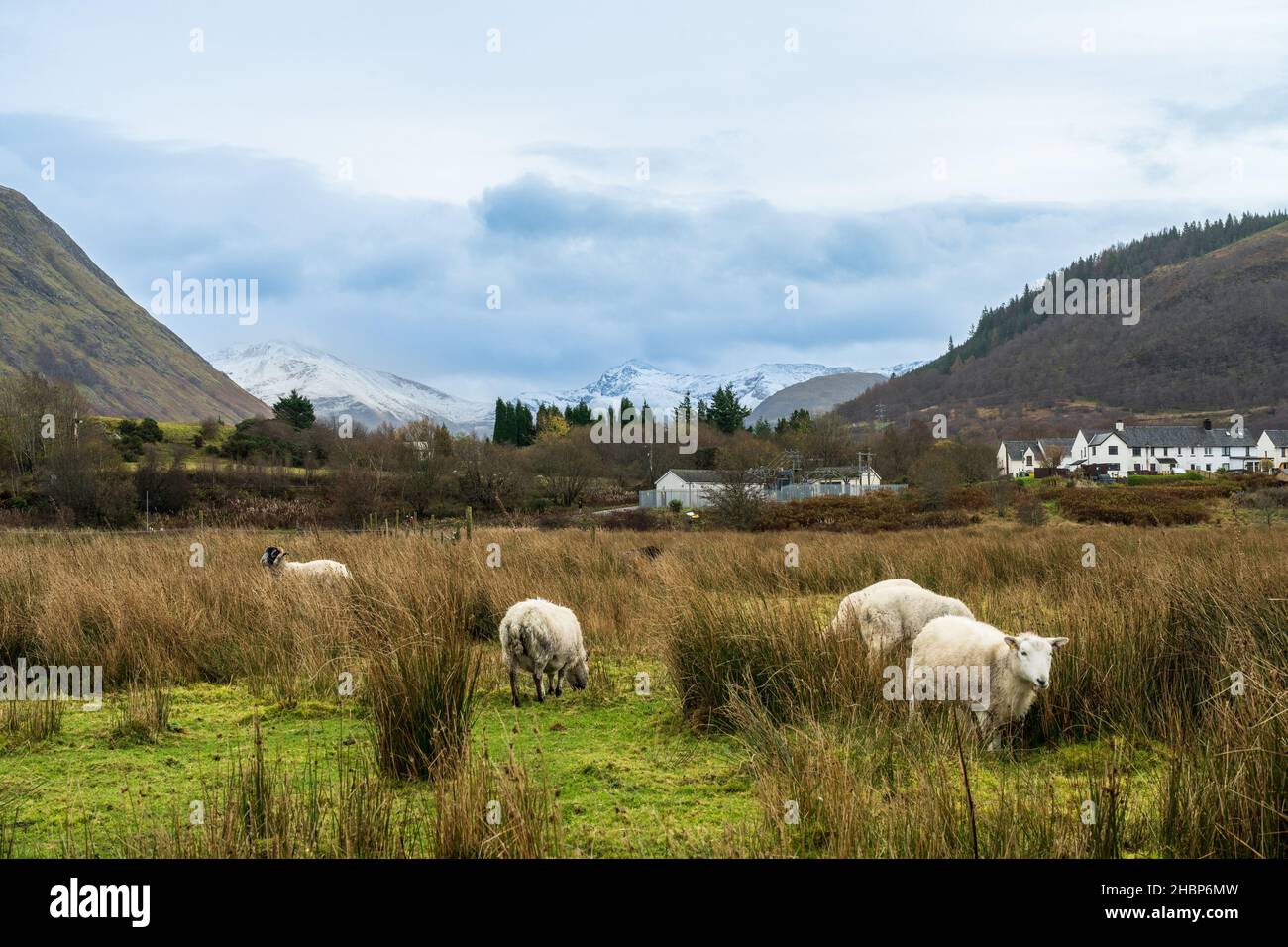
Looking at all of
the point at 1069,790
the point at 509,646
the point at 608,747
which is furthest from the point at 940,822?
the point at 509,646

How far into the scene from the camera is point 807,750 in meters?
4.68

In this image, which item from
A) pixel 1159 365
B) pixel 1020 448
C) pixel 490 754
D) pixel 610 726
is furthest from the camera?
pixel 1159 365

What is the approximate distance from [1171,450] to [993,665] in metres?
110

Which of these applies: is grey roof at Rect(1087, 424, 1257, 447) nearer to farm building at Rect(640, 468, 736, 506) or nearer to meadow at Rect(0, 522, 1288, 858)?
farm building at Rect(640, 468, 736, 506)

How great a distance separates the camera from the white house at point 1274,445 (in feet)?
330

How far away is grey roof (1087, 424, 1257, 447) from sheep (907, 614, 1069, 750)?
4217 inches

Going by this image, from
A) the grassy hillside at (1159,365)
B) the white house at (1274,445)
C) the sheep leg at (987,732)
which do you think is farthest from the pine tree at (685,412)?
the sheep leg at (987,732)

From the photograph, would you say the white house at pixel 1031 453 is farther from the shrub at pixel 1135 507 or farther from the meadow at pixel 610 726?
the meadow at pixel 610 726

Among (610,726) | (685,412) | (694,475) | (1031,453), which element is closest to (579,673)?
(610,726)

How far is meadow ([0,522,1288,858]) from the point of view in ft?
13.5

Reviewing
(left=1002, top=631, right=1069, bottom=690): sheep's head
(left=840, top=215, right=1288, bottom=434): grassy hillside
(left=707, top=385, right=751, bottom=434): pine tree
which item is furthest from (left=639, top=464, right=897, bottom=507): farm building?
(left=840, top=215, right=1288, bottom=434): grassy hillside

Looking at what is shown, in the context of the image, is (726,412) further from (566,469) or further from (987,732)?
(987,732)

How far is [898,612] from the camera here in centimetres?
799
